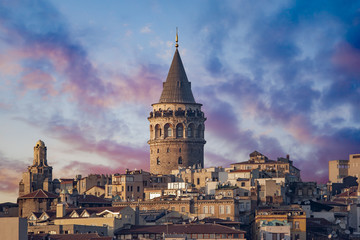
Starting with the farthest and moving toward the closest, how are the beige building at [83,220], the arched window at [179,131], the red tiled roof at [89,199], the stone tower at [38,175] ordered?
1. the arched window at [179,131]
2. the stone tower at [38,175]
3. the red tiled roof at [89,199]
4. the beige building at [83,220]

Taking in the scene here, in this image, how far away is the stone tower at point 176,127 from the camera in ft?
594

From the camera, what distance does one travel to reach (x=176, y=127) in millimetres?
181750

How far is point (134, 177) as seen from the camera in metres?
171

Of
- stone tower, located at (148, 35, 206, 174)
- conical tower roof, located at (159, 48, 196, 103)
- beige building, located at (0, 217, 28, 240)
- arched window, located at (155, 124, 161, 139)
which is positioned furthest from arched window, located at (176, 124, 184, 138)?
beige building, located at (0, 217, 28, 240)

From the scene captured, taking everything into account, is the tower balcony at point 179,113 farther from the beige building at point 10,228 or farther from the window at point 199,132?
the beige building at point 10,228

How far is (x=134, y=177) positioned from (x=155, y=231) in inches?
1676

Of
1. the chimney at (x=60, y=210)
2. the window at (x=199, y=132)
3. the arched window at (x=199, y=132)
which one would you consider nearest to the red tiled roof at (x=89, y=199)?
the chimney at (x=60, y=210)

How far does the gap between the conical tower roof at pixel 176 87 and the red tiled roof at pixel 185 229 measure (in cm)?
5374

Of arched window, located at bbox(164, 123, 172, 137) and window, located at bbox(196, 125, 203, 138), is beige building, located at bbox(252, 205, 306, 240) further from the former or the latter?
arched window, located at bbox(164, 123, 172, 137)

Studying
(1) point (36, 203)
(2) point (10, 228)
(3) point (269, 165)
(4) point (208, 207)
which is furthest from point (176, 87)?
(2) point (10, 228)

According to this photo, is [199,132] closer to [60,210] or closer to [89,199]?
[89,199]

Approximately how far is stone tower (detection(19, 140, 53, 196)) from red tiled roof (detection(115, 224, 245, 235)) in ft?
159

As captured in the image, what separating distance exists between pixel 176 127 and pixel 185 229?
54.5m

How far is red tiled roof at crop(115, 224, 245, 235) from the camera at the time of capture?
127 metres
